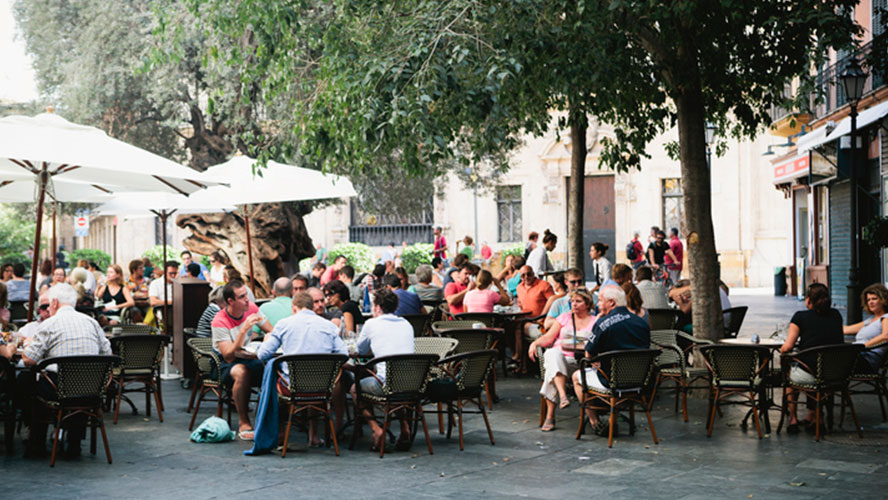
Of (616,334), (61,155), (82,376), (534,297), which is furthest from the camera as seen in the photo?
(534,297)

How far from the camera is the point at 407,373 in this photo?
787 centimetres

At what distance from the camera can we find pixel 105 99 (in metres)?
20.3

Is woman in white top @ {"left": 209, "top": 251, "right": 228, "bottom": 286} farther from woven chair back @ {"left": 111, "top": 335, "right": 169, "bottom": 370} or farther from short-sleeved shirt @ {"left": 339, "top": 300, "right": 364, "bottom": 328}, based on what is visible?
woven chair back @ {"left": 111, "top": 335, "right": 169, "bottom": 370}

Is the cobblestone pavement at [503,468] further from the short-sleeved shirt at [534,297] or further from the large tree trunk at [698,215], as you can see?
the short-sleeved shirt at [534,297]

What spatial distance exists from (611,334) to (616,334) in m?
0.04


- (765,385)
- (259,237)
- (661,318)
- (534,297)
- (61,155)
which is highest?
(61,155)

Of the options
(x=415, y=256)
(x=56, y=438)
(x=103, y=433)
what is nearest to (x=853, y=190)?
(x=103, y=433)

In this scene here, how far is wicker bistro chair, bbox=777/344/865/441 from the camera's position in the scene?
834 centimetres

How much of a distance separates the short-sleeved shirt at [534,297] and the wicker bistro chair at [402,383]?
197 inches

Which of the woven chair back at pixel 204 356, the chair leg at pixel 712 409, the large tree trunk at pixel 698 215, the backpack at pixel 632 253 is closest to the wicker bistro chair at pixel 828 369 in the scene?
the chair leg at pixel 712 409

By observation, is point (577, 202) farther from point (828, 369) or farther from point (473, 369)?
point (473, 369)

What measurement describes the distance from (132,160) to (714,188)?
1122 inches

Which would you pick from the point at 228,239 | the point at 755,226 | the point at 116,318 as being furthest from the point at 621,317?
the point at 755,226

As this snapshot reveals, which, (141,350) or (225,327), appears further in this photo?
(141,350)
